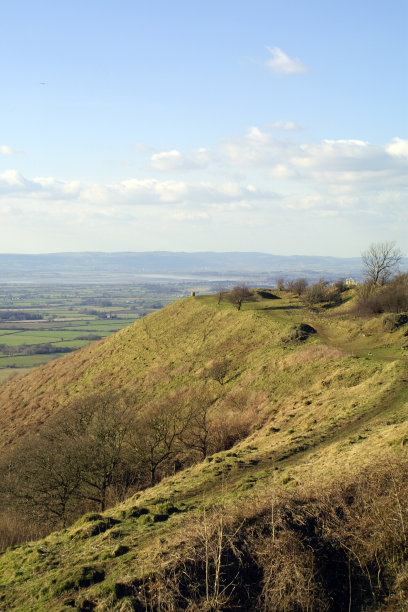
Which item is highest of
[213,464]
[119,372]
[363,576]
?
[363,576]

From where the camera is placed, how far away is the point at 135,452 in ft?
95.9

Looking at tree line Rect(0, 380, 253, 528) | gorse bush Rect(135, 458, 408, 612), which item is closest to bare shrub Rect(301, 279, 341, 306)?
tree line Rect(0, 380, 253, 528)

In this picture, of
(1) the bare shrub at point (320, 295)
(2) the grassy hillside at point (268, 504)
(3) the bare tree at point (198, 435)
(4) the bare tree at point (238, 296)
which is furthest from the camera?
(1) the bare shrub at point (320, 295)

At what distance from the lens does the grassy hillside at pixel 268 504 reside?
990cm

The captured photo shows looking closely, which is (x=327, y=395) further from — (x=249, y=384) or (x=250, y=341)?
(x=250, y=341)

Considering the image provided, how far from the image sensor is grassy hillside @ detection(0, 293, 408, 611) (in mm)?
9898

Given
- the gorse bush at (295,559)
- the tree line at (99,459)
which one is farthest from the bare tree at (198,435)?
the gorse bush at (295,559)

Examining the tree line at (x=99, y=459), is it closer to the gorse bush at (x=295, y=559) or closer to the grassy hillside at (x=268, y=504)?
the grassy hillside at (x=268, y=504)

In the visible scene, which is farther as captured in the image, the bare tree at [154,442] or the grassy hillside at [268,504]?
the bare tree at [154,442]

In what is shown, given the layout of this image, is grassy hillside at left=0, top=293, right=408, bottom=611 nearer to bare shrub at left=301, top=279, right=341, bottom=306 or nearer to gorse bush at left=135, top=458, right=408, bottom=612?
gorse bush at left=135, top=458, right=408, bottom=612

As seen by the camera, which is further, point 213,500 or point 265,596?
point 213,500

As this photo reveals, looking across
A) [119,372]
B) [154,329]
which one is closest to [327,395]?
[119,372]

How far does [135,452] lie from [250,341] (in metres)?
27.2

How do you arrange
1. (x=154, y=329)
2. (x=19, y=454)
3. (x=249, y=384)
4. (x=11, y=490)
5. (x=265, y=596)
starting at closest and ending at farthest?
(x=265, y=596), (x=11, y=490), (x=19, y=454), (x=249, y=384), (x=154, y=329)
